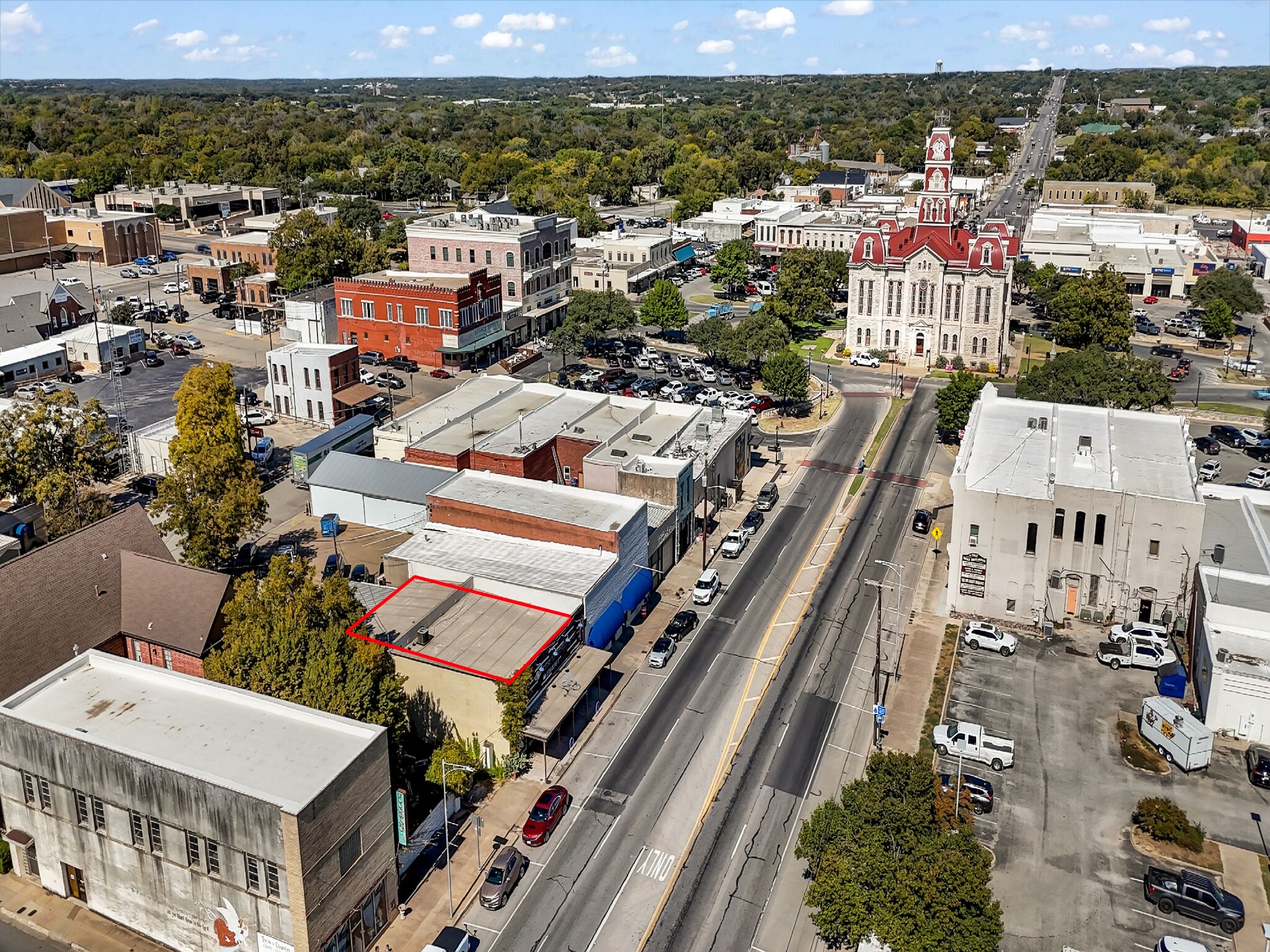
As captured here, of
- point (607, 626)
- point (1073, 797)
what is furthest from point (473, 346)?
point (1073, 797)

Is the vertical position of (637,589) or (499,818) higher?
(637,589)

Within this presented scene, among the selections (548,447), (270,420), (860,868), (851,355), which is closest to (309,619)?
(860,868)

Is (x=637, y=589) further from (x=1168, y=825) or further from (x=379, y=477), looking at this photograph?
(x=1168, y=825)

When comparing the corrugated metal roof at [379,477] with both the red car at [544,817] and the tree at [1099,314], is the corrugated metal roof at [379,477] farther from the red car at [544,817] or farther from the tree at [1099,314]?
the tree at [1099,314]

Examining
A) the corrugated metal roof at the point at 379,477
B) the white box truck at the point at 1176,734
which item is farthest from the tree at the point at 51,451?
the white box truck at the point at 1176,734

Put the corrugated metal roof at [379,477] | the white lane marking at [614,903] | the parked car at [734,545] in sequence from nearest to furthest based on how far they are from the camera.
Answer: the white lane marking at [614,903], the parked car at [734,545], the corrugated metal roof at [379,477]

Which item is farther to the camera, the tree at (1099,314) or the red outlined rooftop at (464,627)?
the tree at (1099,314)

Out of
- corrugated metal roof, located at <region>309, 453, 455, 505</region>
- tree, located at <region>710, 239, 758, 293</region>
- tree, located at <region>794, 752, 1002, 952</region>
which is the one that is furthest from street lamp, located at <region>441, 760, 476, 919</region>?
tree, located at <region>710, 239, 758, 293</region>
